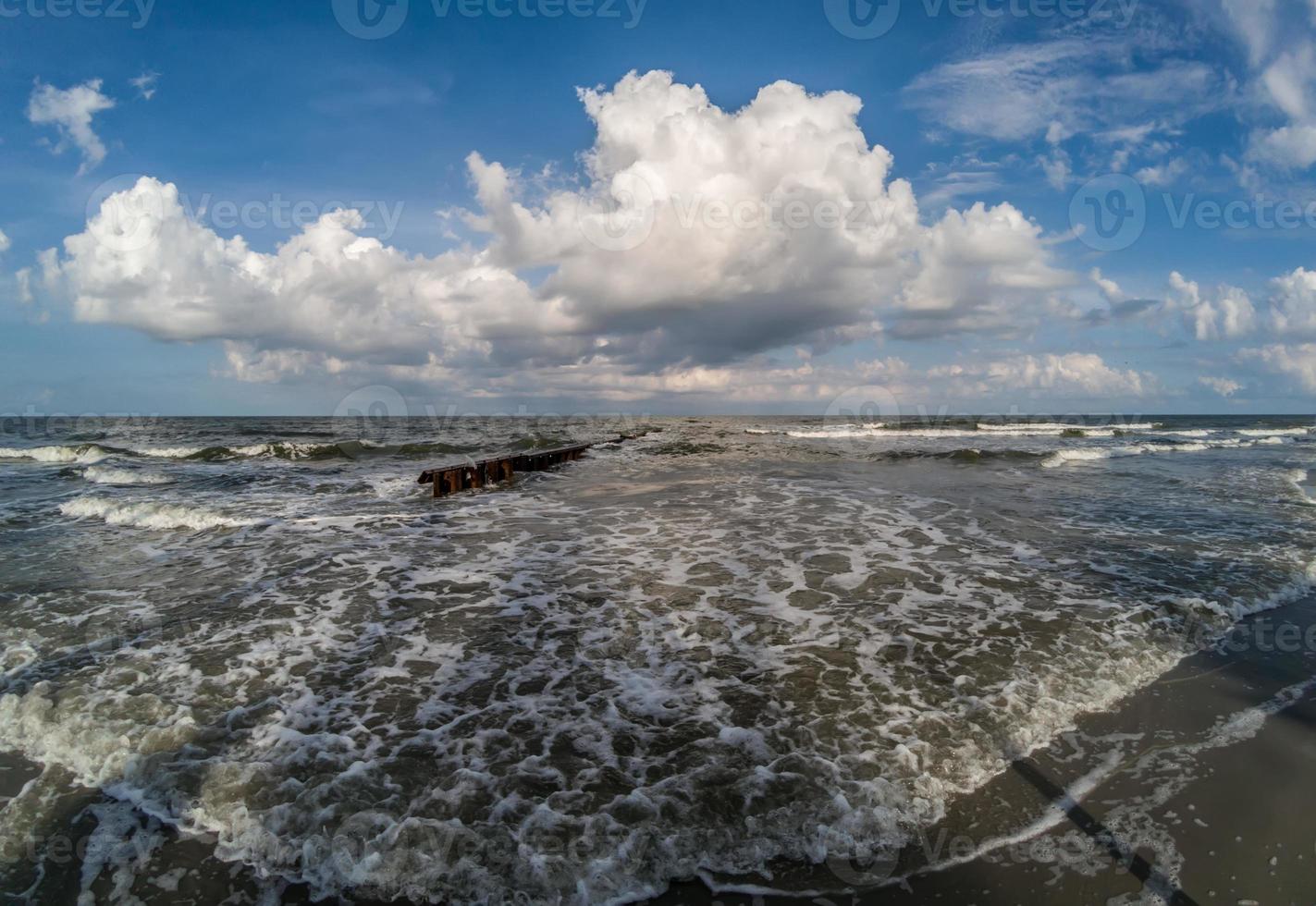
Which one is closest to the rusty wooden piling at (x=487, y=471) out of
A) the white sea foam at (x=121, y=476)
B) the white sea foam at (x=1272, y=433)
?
the white sea foam at (x=121, y=476)

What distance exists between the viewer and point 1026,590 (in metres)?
8.12

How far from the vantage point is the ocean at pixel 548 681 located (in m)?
3.57

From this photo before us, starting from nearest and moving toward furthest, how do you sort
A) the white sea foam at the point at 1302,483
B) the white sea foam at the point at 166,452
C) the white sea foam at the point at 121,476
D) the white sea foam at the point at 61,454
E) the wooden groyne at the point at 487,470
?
the white sea foam at the point at 1302,483 → the wooden groyne at the point at 487,470 → the white sea foam at the point at 121,476 → the white sea foam at the point at 61,454 → the white sea foam at the point at 166,452

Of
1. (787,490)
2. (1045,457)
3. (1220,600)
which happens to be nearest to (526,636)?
(1220,600)

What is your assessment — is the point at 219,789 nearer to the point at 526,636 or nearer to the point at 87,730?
the point at 87,730

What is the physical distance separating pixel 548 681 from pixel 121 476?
2361cm

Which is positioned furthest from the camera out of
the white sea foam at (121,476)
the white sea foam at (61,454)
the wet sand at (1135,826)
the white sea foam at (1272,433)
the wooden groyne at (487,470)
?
the white sea foam at (1272,433)

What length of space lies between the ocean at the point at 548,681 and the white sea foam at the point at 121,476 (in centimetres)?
772

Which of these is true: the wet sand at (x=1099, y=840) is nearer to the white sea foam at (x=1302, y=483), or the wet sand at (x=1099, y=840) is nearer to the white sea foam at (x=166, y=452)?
the white sea foam at (x=1302, y=483)

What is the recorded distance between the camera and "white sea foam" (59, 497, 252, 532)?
12906 mm

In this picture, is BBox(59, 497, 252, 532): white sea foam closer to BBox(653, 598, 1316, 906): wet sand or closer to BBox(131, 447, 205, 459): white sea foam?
BBox(653, 598, 1316, 906): wet sand

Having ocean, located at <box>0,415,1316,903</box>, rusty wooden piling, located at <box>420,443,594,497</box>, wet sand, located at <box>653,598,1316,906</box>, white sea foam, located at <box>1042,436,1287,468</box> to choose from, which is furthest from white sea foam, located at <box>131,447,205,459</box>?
white sea foam, located at <box>1042,436,1287,468</box>

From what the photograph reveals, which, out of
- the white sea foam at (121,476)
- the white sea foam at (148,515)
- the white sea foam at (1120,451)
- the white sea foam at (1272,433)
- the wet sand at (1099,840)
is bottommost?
the wet sand at (1099,840)

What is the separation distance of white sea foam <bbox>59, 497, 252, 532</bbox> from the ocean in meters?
0.16
